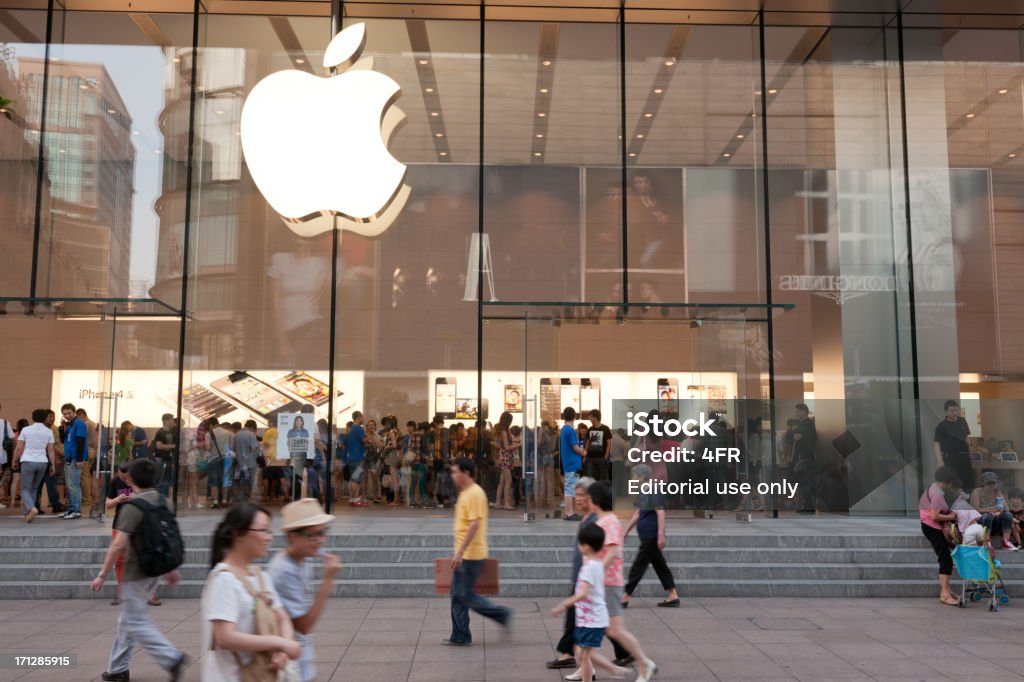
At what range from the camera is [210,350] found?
14.2 metres

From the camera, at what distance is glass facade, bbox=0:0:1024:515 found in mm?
14055

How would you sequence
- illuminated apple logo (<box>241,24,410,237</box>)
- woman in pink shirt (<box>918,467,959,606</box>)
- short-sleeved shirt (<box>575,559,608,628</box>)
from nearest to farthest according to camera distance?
short-sleeved shirt (<box>575,559,608,628</box>), woman in pink shirt (<box>918,467,959,606</box>), illuminated apple logo (<box>241,24,410,237</box>)

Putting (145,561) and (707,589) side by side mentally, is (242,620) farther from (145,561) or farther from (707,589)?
(707,589)

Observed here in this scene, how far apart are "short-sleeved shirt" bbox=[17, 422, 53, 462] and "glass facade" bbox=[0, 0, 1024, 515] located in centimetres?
177

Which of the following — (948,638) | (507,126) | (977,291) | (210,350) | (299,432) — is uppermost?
(507,126)

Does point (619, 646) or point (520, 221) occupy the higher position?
point (520, 221)

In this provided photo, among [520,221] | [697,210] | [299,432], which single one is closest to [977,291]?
[697,210]

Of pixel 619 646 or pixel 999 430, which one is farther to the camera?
pixel 999 430

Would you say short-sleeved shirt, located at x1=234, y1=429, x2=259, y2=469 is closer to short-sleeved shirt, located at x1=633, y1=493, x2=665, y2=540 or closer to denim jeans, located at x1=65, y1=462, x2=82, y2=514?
denim jeans, located at x1=65, y1=462, x2=82, y2=514

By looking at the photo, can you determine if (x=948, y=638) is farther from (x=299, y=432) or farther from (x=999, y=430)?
(x=299, y=432)

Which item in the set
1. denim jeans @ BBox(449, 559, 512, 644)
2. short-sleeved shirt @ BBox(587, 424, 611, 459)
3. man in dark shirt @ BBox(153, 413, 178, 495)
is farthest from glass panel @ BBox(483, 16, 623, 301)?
denim jeans @ BBox(449, 559, 512, 644)

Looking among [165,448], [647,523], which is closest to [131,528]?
[647,523]

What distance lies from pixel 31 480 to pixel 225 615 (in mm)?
10474

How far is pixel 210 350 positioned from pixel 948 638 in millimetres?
11141
